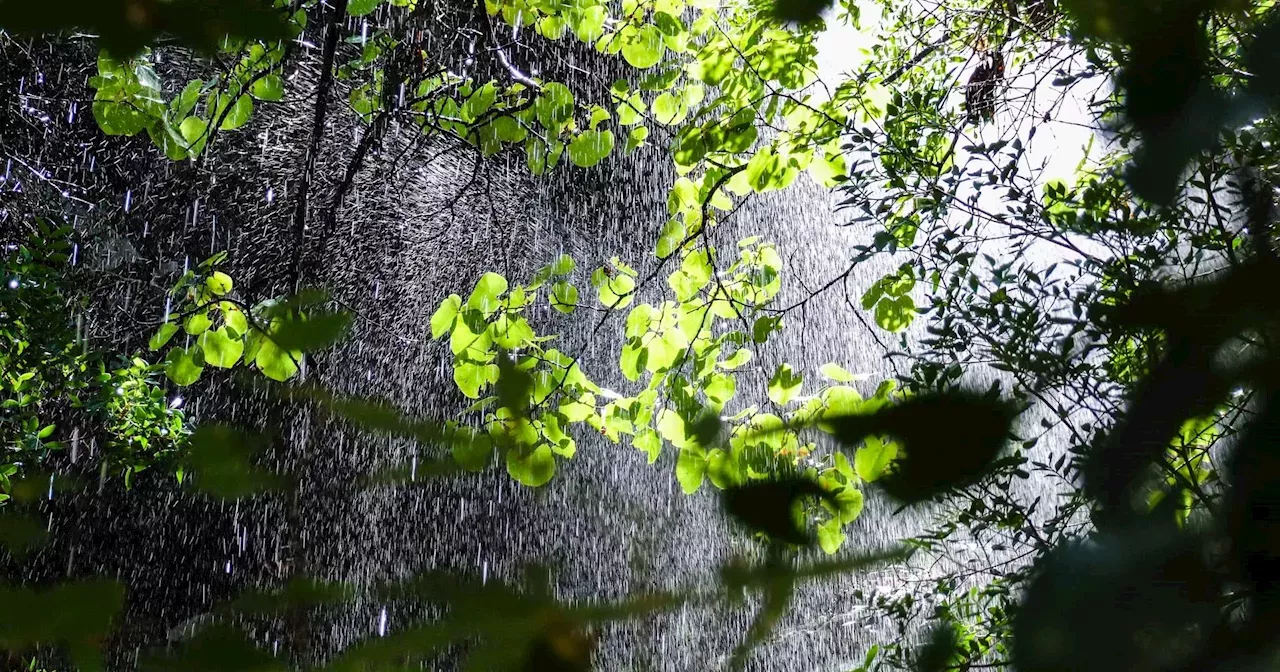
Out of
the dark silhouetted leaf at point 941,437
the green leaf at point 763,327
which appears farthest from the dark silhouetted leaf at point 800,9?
the green leaf at point 763,327

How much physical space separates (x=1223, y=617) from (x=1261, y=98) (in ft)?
0.29

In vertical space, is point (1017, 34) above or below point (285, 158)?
below

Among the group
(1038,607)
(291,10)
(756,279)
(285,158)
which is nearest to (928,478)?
(1038,607)

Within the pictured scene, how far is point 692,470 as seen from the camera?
328 mm

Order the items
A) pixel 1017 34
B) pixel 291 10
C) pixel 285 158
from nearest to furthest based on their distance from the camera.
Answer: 1. pixel 291 10
2. pixel 1017 34
3. pixel 285 158

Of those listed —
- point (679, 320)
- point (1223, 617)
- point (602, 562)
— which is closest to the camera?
point (1223, 617)

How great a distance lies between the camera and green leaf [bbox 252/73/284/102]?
0.61m

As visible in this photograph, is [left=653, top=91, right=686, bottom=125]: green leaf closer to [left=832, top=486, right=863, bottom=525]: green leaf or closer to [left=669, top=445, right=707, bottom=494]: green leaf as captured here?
[left=669, top=445, right=707, bottom=494]: green leaf

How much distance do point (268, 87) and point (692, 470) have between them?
491 millimetres

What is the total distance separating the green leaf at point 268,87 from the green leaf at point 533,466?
38 cm

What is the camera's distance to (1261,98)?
0.46 feet

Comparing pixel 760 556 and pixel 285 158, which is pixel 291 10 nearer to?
pixel 760 556

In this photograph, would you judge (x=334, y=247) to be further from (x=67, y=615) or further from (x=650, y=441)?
(x=67, y=615)

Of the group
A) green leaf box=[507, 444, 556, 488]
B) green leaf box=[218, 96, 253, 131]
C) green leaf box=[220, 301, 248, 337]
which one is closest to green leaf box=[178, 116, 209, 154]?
green leaf box=[218, 96, 253, 131]
